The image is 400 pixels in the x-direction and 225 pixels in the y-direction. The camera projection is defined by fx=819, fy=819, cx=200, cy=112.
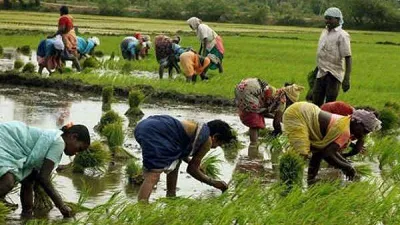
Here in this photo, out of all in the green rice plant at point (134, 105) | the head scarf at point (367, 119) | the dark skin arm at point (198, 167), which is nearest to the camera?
the dark skin arm at point (198, 167)

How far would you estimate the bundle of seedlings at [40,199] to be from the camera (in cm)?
619

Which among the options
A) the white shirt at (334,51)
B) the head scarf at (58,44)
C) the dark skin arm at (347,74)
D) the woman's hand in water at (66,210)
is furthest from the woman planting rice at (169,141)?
the head scarf at (58,44)

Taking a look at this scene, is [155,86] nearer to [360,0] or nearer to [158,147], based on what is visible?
[158,147]

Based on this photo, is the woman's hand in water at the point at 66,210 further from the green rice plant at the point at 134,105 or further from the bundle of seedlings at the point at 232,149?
the green rice plant at the point at 134,105

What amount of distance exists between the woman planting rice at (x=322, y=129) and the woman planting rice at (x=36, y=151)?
2311mm

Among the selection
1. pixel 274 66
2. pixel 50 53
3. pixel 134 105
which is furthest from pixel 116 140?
pixel 274 66

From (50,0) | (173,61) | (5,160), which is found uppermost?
(5,160)

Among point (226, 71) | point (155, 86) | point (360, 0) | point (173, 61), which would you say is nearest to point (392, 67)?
point (226, 71)

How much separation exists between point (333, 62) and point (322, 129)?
3100mm

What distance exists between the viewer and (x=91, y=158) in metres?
7.47

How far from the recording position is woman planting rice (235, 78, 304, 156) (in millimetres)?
9781

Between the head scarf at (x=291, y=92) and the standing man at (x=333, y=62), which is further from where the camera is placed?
the standing man at (x=333, y=62)

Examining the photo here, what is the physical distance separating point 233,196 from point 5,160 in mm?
1691

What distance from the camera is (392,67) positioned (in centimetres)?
2186
